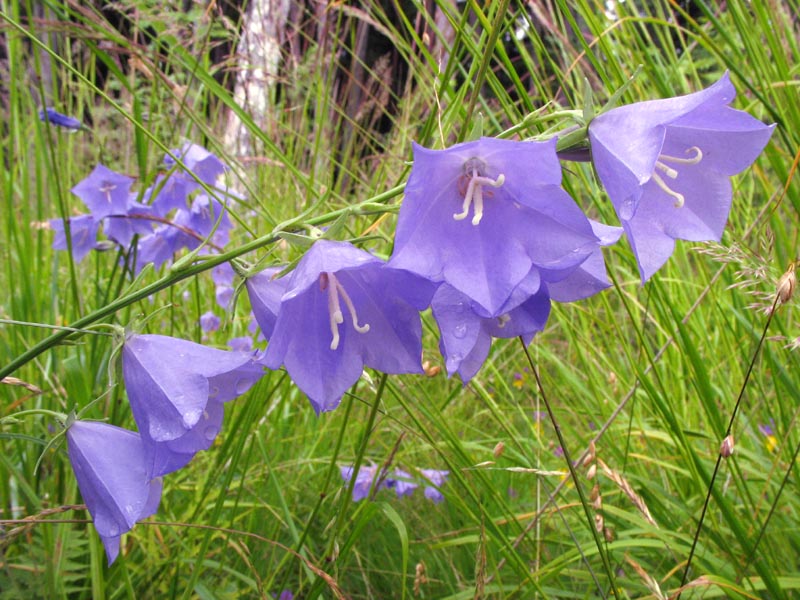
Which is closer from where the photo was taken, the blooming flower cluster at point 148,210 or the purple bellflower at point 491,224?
the purple bellflower at point 491,224

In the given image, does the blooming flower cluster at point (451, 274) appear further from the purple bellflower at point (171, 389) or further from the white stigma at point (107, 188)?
the white stigma at point (107, 188)

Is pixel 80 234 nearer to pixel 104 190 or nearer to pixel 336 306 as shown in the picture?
pixel 104 190

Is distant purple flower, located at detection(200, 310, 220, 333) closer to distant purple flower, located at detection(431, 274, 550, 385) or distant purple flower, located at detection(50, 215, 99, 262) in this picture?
distant purple flower, located at detection(50, 215, 99, 262)

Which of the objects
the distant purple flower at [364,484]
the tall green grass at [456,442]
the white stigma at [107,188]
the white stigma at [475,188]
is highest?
the white stigma at [107,188]

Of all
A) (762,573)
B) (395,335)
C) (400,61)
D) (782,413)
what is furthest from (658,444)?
(400,61)

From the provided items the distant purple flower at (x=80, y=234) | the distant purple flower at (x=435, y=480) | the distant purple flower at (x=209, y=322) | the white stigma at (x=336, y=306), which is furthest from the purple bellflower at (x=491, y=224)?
the distant purple flower at (x=209, y=322)

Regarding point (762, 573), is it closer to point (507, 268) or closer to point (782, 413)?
point (782, 413)

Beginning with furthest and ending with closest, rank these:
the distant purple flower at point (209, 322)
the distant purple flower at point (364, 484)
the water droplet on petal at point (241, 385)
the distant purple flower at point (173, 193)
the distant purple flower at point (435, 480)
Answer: the distant purple flower at point (209, 322)
the distant purple flower at point (364, 484)
the distant purple flower at point (435, 480)
the distant purple flower at point (173, 193)
the water droplet on petal at point (241, 385)
